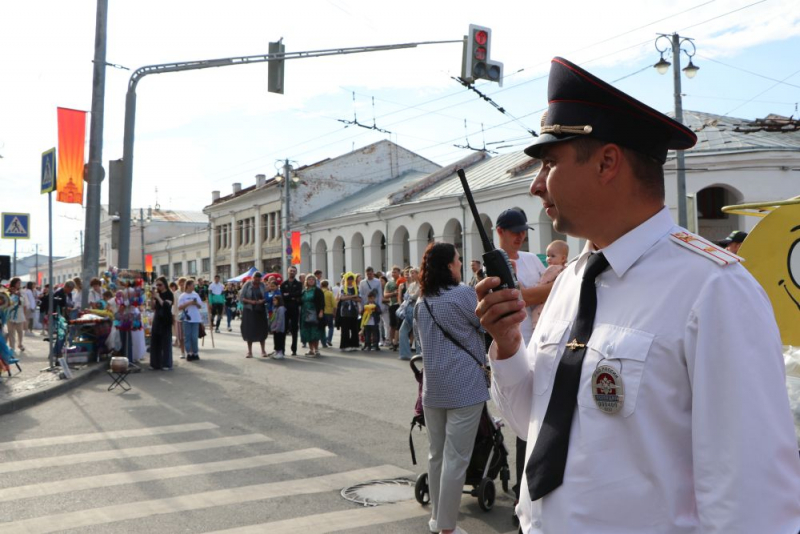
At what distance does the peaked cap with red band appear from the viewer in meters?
1.65

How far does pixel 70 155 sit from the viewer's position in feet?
48.5

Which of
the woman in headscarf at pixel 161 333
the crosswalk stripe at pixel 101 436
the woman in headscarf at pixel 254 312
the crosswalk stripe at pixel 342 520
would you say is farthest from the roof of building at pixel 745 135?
the crosswalk stripe at pixel 342 520

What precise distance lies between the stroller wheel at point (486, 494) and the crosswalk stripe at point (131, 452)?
10.5 ft

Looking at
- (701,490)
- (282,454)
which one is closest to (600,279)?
(701,490)

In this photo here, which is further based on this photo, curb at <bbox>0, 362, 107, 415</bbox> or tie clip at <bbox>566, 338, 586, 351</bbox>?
curb at <bbox>0, 362, 107, 415</bbox>

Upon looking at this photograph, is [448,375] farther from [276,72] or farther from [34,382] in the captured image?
[276,72]

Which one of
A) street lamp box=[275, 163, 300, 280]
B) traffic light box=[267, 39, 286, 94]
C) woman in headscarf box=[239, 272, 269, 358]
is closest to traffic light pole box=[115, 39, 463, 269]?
traffic light box=[267, 39, 286, 94]

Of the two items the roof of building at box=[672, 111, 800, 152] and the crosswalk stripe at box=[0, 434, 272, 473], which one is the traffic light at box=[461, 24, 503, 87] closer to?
the crosswalk stripe at box=[0, 434, 272, 473]

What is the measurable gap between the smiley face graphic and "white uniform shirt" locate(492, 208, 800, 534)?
2.58 meters

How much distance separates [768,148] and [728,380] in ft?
91.6

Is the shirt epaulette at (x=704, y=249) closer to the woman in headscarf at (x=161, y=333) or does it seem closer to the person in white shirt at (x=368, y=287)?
the woman in headscarf at (x=161, y=333)

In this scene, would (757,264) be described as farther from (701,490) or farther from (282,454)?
(282,454)

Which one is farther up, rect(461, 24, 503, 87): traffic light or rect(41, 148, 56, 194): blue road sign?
rect(461, 24, 503, 87): traffic light

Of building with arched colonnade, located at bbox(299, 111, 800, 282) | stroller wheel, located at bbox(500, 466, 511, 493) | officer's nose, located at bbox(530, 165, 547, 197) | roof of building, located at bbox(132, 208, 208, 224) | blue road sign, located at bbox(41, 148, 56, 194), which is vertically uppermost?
roof of building, located at bbox(132, 208, 208, 224)
